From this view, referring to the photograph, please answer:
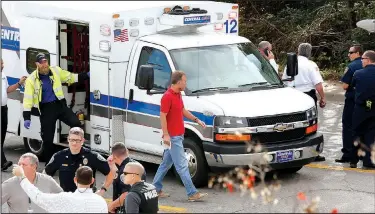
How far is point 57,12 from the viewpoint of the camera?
46.8 ft

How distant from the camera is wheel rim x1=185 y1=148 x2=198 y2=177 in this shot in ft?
41.9

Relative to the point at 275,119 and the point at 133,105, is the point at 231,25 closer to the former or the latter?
the point at 133,105

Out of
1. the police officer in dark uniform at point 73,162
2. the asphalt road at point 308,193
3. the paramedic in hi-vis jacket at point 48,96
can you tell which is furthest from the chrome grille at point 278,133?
the paramedic in hi-vis jacket at point 48,96

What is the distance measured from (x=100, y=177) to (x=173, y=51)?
1976 mm

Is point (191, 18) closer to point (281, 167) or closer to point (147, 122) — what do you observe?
point (147, 122)

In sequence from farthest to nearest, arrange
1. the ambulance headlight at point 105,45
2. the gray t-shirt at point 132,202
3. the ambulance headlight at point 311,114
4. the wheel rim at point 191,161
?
the ambulance headlight at point 105,45
the ambulance headlight at point 311,114
the wheel rim at point 191,161
the gray t-shirt at point 132,202

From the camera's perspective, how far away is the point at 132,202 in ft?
30.4

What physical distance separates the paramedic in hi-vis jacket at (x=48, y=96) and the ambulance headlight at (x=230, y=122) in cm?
243

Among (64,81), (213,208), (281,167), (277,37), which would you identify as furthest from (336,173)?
(277,37)

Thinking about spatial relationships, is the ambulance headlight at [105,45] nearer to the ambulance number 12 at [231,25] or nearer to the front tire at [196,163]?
the front tire at [196,163]

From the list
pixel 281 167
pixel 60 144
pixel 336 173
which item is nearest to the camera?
pixel 281 167

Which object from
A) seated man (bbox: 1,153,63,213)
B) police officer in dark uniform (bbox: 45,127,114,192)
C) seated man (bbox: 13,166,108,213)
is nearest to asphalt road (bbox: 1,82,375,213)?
police officer in dark uniform (bbox: 45,127,114,192)

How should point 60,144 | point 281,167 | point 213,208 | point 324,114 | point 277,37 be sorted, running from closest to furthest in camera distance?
point 213,208, point 281,167, point 60,144, point 324,114, point 277,37

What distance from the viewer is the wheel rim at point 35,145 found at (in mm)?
14992
